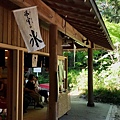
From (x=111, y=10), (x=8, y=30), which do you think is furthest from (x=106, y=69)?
(x=8, y=30)

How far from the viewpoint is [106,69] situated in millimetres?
17047

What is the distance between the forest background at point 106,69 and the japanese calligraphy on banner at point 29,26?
5975 mm

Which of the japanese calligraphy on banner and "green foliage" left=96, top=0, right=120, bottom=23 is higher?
"green foliage" left=96, top=0, right=120, bottom=23

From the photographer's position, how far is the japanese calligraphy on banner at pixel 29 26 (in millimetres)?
3582

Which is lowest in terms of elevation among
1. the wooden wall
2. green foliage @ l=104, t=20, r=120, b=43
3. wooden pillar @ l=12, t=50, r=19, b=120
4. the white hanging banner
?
wooden pillar @ l=12, t=50, r=19, b=120

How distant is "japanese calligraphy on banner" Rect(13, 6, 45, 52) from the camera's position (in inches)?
141

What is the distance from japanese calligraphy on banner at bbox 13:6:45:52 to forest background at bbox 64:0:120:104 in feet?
19.6

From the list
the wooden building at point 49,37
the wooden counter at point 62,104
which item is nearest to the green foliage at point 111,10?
the wooden counter at point 62,104

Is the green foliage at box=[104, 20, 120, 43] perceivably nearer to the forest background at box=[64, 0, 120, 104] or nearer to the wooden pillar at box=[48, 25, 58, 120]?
the forest background at box=[64, 0, 120, 104]

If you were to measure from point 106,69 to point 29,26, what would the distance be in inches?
547

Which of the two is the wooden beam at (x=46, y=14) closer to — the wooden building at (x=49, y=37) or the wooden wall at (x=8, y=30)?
the wooden building at (x=49, y=37)

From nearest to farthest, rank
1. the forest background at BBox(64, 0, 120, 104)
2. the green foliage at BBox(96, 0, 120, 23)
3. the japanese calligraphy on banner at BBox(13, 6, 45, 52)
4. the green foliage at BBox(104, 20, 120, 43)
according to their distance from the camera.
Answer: the japanese calligraphy on banner at BBox(13, 6, 45, 52), the forest background at BBox(64, 0, 120, 104), the green foliage at BBox(104, 20, 120, 43), the green foliage at BBox(96, 0, 120, 23)

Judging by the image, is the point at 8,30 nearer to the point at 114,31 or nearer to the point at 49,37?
the point at 49,37

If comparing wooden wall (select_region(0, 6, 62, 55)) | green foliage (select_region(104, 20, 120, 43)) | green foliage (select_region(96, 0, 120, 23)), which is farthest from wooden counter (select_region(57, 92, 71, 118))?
green foliage (select_region(96, 0, 120, 23))
